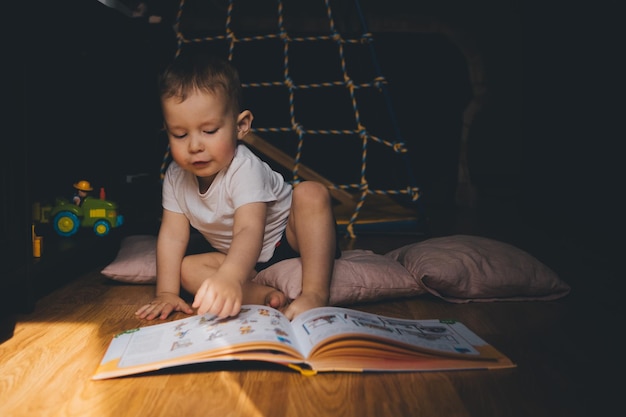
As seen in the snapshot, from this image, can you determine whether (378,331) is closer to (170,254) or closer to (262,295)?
(262,295)

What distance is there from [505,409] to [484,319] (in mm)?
363

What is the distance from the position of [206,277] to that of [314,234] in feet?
0.71

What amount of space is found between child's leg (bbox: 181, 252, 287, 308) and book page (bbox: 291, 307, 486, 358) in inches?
8.8

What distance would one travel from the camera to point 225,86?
0.99 metres

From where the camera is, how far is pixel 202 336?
79 cm

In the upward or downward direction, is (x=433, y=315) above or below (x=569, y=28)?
below

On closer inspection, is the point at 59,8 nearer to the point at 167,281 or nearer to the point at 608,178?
the point at 167,281

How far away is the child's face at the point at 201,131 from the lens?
0.97m

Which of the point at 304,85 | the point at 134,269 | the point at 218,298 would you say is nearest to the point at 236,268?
the point at 218,298

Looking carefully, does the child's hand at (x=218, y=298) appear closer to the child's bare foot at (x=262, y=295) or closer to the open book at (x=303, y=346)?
the open book at (x=303, y=346)

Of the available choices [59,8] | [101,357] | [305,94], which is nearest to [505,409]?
[101,357]

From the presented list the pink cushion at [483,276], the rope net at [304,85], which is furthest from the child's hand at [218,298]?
the rope net at [304,85]

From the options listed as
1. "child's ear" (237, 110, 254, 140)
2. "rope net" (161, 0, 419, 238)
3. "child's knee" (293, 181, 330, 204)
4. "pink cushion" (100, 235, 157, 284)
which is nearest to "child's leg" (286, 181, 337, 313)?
"child's knee" (293, 181, 330, 204)

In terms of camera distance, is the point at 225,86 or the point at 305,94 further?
the point at 305,94
